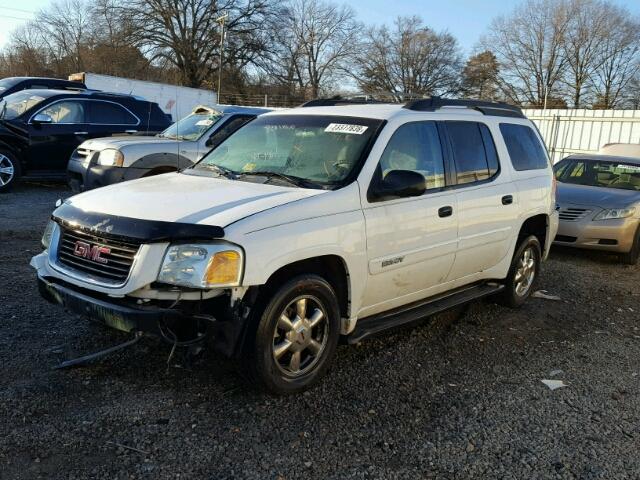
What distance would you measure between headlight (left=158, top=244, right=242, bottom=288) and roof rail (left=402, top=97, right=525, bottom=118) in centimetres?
214

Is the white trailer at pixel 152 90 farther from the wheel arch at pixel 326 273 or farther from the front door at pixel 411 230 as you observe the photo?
the wheel arch at pixel 326 273

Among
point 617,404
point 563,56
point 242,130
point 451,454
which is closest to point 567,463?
point 451,454

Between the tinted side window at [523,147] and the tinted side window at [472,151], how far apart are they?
14.1 inches

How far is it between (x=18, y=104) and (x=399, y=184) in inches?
406

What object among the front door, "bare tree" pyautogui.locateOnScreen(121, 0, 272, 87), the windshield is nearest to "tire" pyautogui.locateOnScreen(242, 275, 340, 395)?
the front door

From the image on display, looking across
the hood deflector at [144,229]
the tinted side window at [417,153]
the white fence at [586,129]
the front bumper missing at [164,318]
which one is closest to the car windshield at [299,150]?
the tinted side window at [417,153]

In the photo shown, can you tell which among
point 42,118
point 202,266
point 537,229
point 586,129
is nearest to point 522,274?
point 537,229

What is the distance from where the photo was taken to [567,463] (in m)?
3.20

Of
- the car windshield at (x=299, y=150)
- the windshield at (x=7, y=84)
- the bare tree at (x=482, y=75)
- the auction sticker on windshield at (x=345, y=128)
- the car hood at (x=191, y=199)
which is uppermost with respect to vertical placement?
the bare tree at (x=482, y=75)

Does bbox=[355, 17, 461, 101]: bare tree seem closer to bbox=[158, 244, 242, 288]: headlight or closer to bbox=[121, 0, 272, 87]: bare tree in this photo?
bbox=[121, 0, 272, 87]: bare tree

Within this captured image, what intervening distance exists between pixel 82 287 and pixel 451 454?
2303 millimetres

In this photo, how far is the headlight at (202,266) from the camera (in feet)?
10.6

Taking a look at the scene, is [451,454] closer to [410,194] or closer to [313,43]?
[410,194]

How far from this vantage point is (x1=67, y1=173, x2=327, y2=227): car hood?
3.44 m
